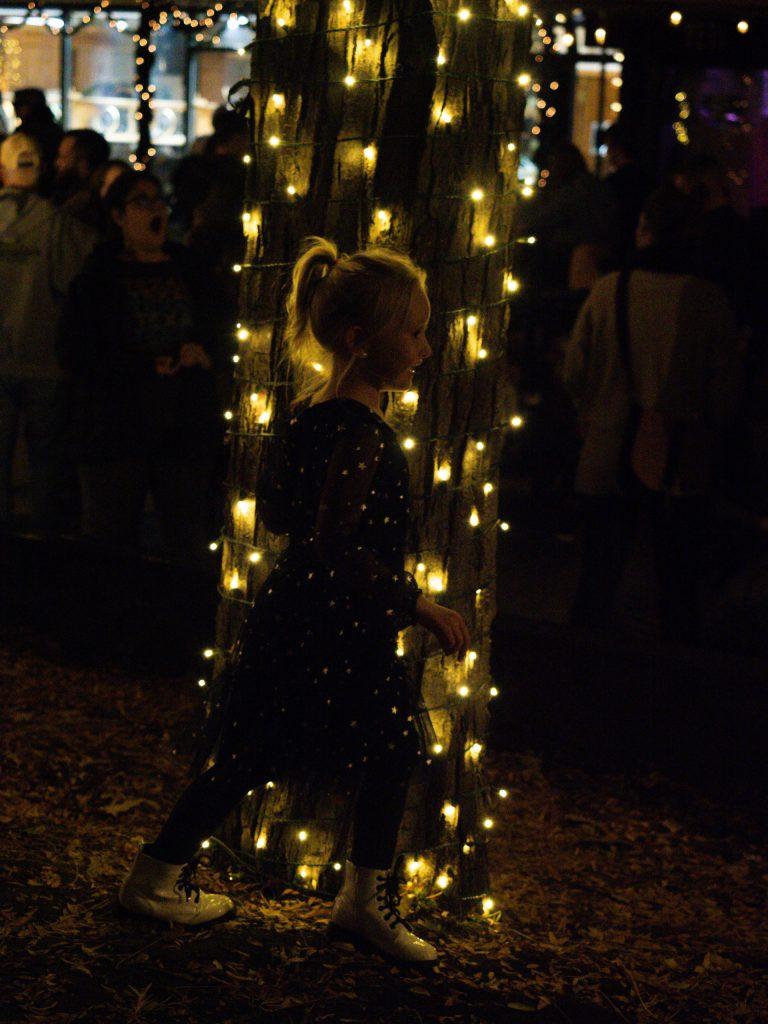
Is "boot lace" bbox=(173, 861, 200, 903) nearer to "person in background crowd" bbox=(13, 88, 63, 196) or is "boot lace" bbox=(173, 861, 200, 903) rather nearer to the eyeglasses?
the eyeglasses

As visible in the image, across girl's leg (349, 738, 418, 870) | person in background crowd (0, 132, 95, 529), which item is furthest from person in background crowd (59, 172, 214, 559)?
girl's leg (349, 738, 418, 870)

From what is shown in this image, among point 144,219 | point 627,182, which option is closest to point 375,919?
point 144,219

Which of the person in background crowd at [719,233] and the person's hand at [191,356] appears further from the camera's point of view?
the person in background crowd at [719,233]

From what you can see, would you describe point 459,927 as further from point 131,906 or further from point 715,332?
point 715,332

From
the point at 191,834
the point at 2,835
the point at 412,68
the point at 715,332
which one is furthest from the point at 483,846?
the point at 715,332

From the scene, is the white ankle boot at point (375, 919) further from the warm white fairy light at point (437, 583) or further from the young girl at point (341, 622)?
the warm white fairy light at point (437, 583)

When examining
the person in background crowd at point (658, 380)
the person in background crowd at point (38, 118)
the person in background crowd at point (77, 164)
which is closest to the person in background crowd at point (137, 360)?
the person in background crowd at point (658, 380)

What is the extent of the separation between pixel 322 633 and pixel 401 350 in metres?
0.71

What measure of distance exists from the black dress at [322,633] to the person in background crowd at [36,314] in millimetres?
3925

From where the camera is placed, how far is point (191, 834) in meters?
3.94

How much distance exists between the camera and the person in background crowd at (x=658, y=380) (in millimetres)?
6324

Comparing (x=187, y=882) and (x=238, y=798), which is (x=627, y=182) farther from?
(x=187, y=882)

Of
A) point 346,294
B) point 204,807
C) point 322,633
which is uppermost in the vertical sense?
point 346,294

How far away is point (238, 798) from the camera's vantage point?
397 cm
